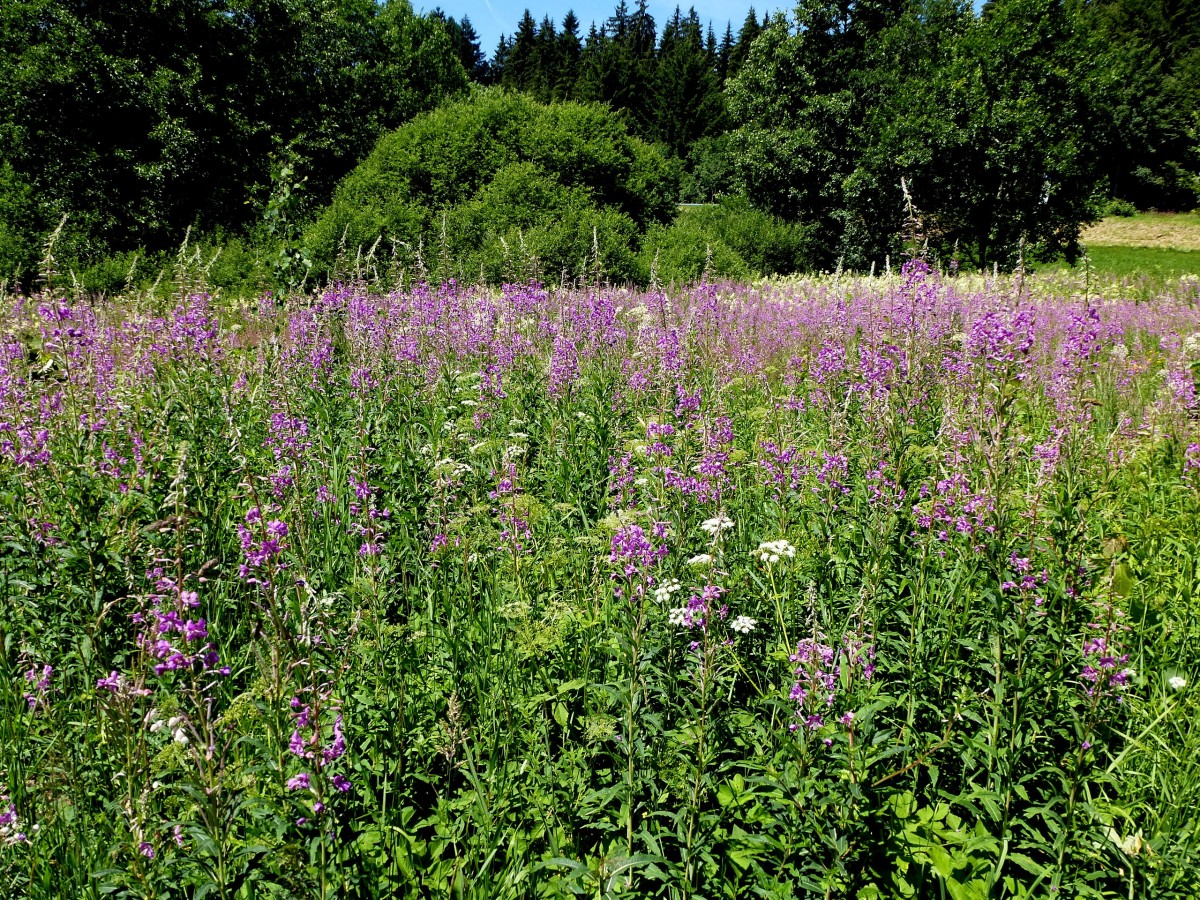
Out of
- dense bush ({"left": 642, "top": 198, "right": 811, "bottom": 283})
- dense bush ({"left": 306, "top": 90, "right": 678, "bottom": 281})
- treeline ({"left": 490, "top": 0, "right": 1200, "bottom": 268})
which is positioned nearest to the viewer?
dense bush ({"left": 306, "top": 90, "right": 678, "bottom": 281})

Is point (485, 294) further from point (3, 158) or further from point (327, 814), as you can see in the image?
point (3, 158)

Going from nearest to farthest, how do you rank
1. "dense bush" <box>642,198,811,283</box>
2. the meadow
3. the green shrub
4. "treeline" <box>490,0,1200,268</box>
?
the meadow < "dense bush" <box>642,198,811,283</box> < "treeline" <box>490,0,1200,268</box> < the green shrub

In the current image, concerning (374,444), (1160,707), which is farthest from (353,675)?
(1160,707)

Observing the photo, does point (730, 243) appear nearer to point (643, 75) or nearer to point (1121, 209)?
point (1121, 209)

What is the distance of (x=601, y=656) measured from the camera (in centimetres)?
311

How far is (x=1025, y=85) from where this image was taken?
2409 centimetres

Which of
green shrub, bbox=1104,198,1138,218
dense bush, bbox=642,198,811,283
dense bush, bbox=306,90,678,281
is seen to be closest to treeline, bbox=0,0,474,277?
dense bush, bbox=306,90,678,281

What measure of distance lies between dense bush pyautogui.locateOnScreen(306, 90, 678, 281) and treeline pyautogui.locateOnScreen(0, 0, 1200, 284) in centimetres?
20

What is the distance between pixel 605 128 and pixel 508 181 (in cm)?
A: 435

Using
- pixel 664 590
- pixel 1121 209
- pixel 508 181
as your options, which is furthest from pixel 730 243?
pixel 1121 209

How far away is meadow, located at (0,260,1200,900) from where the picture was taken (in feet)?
6.66

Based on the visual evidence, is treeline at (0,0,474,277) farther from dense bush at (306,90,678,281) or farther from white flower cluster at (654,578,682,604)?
white flower cluster at (654,578,682,604)

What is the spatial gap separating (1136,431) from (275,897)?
20.2 feet

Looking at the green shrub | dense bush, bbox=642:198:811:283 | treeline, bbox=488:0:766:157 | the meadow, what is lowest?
the meadow
